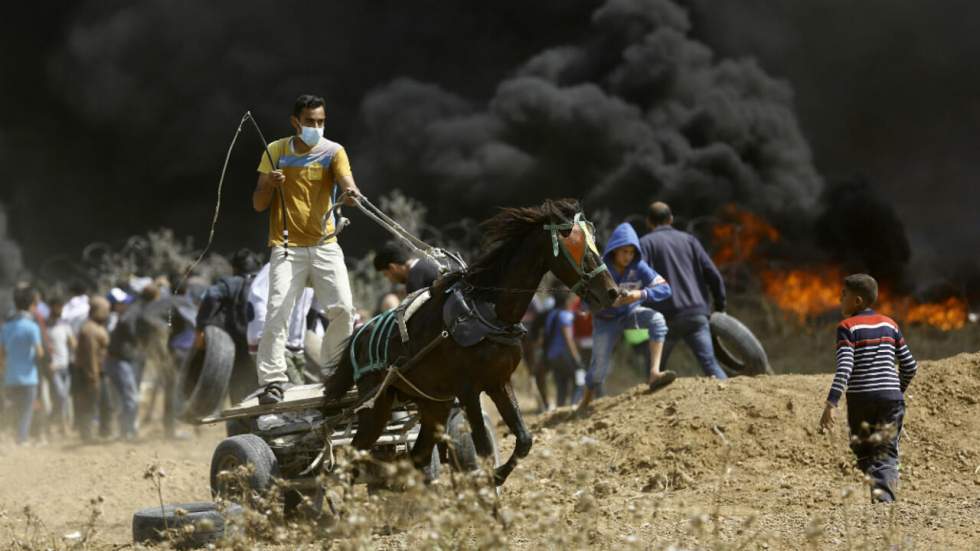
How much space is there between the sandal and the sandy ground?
0.13 meters

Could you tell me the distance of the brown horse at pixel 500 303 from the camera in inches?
309

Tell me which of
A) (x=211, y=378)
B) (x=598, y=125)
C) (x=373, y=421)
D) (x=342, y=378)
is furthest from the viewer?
(x=598, y=125)

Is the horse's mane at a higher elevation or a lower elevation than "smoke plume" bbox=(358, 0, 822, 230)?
lower

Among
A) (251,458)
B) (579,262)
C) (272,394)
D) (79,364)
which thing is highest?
(79,364)

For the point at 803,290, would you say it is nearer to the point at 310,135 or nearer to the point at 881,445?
the point at 881,445

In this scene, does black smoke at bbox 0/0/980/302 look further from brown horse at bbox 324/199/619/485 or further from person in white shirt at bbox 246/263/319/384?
brown horse at bbox 324/199/619/485

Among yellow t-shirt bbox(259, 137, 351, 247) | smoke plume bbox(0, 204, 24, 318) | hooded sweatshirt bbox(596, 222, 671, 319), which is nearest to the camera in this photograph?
yellow t-shirt bbox(259, 137, 351, 247)

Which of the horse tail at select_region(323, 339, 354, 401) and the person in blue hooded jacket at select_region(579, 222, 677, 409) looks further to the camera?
the person in blue hooded jacket at select_region(579, 222, 677, 409)

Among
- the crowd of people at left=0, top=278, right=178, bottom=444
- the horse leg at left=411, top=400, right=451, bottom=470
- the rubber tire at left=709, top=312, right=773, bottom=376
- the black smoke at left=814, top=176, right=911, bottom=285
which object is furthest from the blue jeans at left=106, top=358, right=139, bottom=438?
the black smoke at left=814, top=176, right=911, bottom=285

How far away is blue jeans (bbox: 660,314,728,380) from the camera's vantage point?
11.7 metres

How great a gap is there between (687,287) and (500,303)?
4.29 meters

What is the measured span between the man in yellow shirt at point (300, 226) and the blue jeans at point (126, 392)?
26.8 feet

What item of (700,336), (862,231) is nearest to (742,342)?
(700,336)

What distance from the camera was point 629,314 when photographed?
11.4 meters
